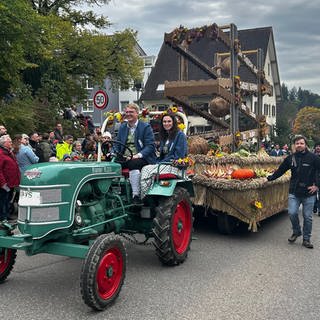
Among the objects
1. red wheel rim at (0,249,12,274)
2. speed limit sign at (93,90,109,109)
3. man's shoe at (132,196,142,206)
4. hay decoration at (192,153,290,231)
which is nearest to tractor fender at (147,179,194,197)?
man's shoe at (132,196,142,206)

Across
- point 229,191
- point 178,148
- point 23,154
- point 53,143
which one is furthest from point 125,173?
point 53,143

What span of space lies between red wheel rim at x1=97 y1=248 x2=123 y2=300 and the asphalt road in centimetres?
16

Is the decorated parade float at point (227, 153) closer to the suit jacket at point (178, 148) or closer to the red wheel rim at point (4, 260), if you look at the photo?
the suit jacket at point (178, 148)

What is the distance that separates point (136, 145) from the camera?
5652 mm

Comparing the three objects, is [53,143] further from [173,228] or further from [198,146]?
[173,228]

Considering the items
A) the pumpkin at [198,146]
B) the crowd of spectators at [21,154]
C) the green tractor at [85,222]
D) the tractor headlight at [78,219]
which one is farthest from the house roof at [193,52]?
the tractor headlight at [78,219]

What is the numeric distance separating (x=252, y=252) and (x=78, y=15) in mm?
23463

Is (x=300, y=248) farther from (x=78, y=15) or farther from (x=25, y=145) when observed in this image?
(x=78, y=15)

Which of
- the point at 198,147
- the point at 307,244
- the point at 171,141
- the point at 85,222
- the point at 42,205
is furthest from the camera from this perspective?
the point at 198,147

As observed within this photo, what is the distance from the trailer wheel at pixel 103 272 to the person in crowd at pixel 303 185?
359 centimetres

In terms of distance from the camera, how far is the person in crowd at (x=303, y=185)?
692 centimetres

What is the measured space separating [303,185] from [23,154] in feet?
17.1

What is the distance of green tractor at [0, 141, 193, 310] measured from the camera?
163 inches

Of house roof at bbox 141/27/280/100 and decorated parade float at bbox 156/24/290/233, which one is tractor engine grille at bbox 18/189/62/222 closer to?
decorated parade float at bbox 156/24/290/233
